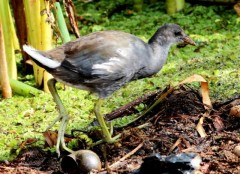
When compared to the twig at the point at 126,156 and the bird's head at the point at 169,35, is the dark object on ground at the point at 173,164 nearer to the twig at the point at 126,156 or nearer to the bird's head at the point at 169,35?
the twig at the point at 126,156

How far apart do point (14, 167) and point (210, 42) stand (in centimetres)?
213

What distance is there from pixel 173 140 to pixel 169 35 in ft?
2.19

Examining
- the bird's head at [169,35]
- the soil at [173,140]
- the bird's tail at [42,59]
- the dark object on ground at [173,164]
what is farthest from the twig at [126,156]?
the bird's head at [169,35]

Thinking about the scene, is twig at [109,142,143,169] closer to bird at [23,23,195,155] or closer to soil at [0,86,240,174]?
soil at [0,86,240,174]

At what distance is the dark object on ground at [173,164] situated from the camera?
2.63m

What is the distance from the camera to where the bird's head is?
3.49m

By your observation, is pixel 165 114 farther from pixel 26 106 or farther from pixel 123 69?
pixel 26 106

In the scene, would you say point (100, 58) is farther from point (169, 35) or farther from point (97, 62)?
point (169, 35)

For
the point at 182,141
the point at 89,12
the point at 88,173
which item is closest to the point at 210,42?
the point at 89,12

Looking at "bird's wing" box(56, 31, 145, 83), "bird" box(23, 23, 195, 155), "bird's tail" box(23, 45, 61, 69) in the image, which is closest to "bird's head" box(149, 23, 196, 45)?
"bird" box(23, 23, 195, 155)

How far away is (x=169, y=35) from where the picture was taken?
139 inches

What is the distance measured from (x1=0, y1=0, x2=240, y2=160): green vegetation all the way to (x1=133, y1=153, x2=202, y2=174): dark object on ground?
0.97 meters

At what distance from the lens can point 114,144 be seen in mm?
3232

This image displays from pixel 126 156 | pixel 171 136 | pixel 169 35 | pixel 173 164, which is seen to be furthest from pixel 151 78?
pixel 173 164
